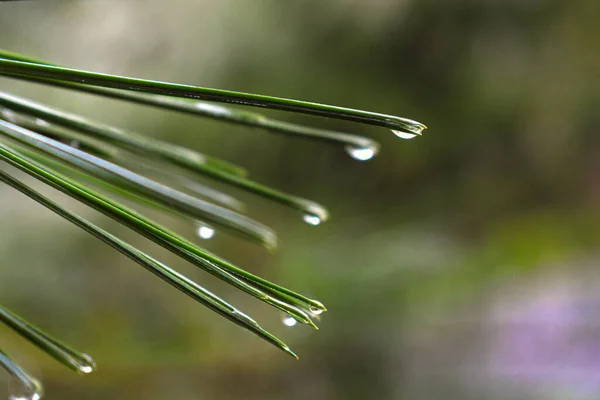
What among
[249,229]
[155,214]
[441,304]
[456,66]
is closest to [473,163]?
[456,66]

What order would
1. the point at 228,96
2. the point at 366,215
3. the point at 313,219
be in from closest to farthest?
the point at 228,96
the point at 313,219
the point at 366,215

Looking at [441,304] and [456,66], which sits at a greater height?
[456,66]

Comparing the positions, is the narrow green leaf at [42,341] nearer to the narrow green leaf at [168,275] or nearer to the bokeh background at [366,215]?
the narrow green leaf at [168,275]

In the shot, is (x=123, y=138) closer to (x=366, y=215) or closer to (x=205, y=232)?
(x=205, y=232)

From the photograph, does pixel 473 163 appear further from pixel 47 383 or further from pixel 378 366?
pixel 47 383

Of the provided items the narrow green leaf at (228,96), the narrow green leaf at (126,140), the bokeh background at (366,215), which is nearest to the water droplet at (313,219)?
the narrow green leaf at (126,140)

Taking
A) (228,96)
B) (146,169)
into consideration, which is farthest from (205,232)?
(228,96)
